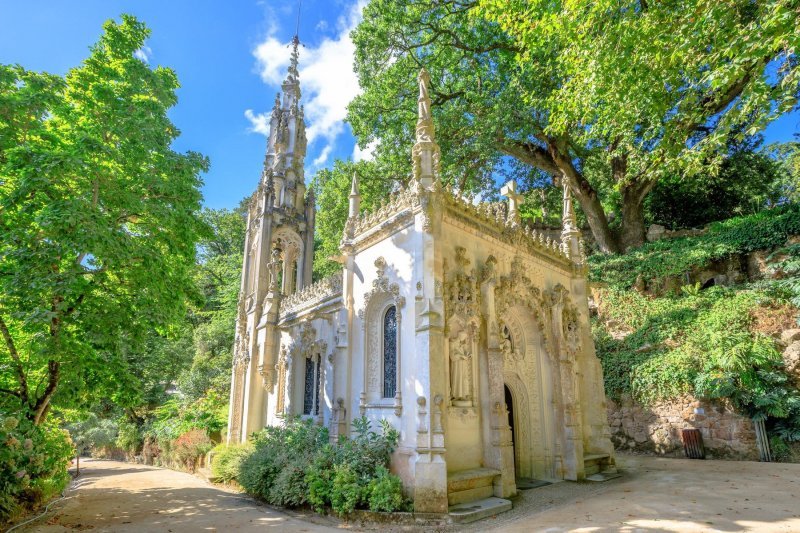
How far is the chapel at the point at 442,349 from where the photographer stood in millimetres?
9852

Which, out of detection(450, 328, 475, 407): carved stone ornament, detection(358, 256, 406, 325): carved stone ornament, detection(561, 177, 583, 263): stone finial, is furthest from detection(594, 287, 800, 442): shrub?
detection(358, 256, 406, 325): carved stone ornament

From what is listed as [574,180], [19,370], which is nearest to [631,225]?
[574,180]

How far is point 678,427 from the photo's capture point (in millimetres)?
16047

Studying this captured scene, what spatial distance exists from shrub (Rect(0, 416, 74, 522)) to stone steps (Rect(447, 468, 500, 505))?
8266mm

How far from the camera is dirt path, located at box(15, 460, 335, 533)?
28.1 feet

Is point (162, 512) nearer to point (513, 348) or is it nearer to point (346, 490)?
point (346, 490)

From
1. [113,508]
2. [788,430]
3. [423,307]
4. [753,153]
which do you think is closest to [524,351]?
[423,307]

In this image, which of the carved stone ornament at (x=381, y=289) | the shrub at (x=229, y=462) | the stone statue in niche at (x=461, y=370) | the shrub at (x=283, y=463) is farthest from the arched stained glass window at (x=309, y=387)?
the stone statue in niche at (x=461, y=370)

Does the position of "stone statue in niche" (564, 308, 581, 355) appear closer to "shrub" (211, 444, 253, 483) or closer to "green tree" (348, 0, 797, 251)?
"green tree" (348, 0, 797, 251)

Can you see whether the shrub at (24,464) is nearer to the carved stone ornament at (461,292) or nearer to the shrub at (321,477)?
the shrub at (321,477)

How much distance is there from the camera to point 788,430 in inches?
532

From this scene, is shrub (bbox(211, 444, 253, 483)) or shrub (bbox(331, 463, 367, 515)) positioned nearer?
shrub (bbox(331, 463, 367, 515))

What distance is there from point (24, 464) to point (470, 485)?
9107mm

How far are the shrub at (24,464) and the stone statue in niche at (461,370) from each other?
866 cm
